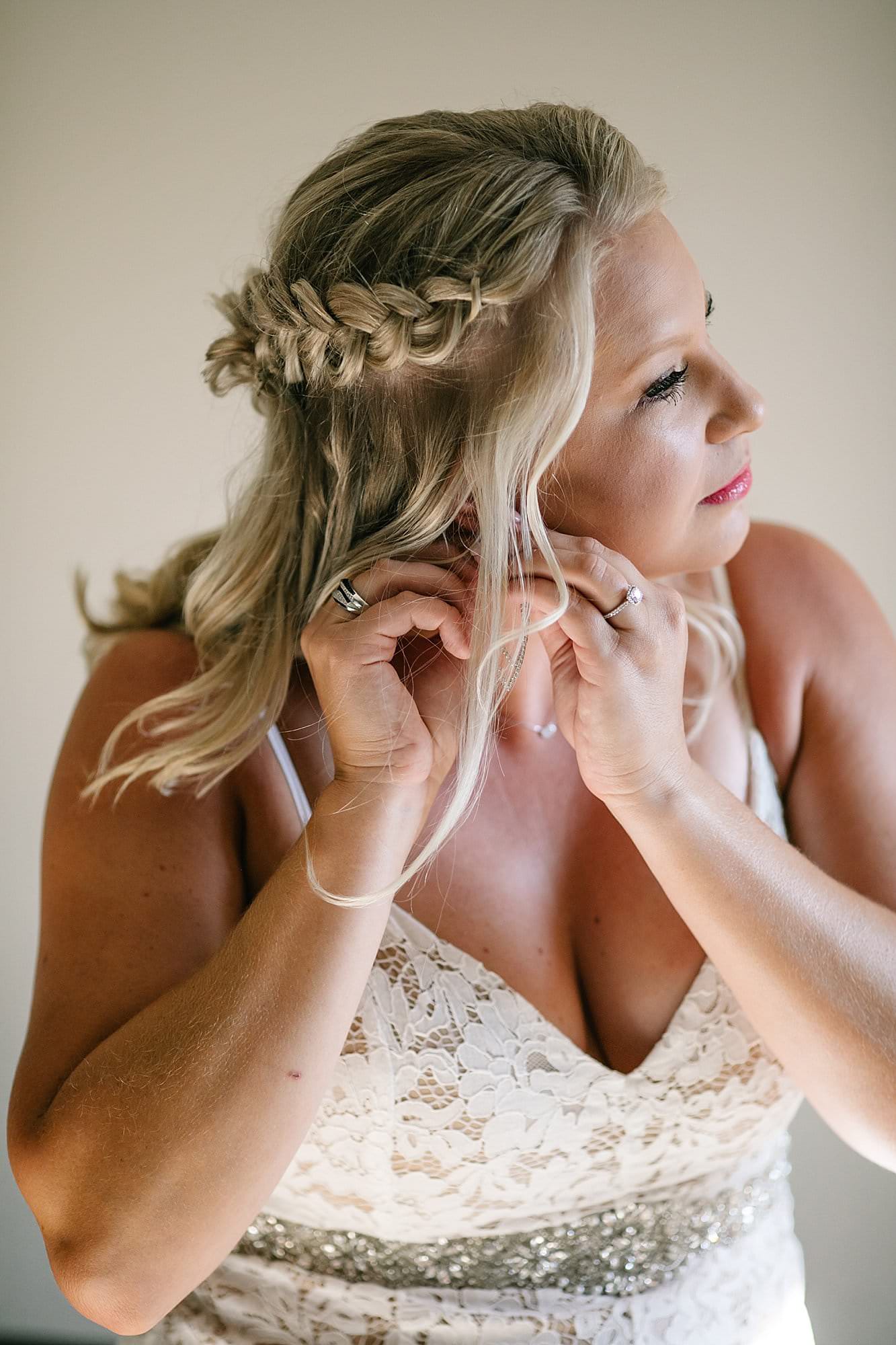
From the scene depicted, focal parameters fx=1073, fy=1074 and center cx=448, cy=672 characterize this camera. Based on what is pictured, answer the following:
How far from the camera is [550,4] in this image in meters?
1.54

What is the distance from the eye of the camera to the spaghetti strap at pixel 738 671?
1.21 meters

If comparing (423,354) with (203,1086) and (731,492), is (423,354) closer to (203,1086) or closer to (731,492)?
(731,492)

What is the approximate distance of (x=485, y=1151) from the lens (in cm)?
102

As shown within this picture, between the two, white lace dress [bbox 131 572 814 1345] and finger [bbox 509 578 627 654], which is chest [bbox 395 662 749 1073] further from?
finger [bbox 509 578 627 654]

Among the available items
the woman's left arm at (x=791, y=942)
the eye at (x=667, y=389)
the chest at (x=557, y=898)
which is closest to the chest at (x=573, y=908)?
the chest at (x=557, y=898)

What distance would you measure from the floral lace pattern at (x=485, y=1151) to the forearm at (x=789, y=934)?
0.32 feet

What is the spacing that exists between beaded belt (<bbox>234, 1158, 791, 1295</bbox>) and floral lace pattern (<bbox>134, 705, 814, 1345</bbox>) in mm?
12

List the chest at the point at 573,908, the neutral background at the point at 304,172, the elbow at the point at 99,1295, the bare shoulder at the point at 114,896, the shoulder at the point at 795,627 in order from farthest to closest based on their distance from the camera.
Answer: the neutral background at the point at 304,172, the shoulder at the point at 795,627, the chest at the point at 573,908, the bare shoulder at the point at 114,896, the elbow at the point at 99,1295

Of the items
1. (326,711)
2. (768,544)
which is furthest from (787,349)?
(326,711)

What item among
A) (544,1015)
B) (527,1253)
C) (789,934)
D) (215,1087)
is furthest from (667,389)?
(527,1253)

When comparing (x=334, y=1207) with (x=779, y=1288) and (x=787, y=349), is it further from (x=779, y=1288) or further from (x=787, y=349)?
(x=787, y=349)

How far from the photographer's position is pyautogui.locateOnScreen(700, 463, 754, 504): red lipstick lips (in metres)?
1.05

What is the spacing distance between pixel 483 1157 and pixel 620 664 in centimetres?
50

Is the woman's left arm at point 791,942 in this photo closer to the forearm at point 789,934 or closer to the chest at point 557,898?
the forearm at point 789,934
